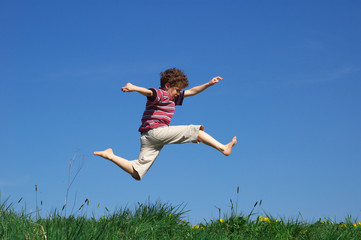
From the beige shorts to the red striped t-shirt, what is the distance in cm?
12

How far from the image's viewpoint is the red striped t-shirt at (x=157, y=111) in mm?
6828

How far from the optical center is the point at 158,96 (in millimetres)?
6820

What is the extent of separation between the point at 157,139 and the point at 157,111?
50cm

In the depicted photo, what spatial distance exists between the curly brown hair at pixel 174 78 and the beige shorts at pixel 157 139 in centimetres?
91

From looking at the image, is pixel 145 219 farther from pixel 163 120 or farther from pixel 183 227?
pixel 163 120

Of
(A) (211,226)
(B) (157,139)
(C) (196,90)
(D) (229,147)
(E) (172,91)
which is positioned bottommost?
(A) (211,226)

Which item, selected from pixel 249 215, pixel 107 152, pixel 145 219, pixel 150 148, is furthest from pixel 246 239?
pixel 107 152

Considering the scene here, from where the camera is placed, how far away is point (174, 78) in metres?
7.27

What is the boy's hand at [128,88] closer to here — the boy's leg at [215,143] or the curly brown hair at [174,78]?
the curly brown hair at [174,78]

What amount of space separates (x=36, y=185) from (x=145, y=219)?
92.7 inches

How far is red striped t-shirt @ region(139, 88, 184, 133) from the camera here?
269 inches

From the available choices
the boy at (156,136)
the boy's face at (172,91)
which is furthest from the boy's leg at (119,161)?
the boy's face at (172,91)

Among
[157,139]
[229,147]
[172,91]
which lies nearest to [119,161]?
[157,139]

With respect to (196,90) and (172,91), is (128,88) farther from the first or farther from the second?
(196,90)
